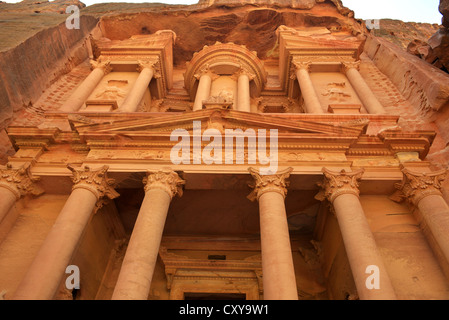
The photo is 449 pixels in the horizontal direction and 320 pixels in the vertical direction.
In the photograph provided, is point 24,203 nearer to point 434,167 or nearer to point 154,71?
point 154,71

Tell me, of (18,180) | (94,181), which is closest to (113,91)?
(18,180)

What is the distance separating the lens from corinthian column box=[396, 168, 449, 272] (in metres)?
8.16

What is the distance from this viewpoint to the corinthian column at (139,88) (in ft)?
50.2

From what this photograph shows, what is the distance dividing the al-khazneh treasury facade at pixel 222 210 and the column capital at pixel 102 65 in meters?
5.20

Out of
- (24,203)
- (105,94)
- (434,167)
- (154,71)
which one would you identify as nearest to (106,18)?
(154,71)

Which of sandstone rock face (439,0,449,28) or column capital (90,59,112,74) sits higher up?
sandstone rock face (439,0,449,28)

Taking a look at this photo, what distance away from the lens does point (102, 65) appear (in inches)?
736

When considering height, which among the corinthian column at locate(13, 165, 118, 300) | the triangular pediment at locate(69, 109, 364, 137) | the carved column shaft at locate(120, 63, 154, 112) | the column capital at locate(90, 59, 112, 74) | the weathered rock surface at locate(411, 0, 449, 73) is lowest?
the corinthian column at locate(13, 165, 118, 300)

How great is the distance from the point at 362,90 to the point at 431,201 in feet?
27.4

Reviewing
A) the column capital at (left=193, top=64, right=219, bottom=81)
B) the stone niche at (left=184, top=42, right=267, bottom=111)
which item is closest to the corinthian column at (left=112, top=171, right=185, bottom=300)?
the stone niche at (left=184, top=42, right=267, bottom=111)

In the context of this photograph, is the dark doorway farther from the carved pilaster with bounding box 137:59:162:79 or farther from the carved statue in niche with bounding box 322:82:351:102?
the carved pilaster with bounding box 137:59:162:79

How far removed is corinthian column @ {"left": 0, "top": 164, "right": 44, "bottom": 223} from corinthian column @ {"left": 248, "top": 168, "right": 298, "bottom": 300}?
610cm

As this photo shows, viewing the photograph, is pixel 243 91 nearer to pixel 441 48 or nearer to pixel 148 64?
pixel 148 64

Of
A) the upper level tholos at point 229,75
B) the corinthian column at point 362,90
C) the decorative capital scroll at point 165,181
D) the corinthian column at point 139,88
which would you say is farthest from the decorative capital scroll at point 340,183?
the corinthian column at point 139,88
